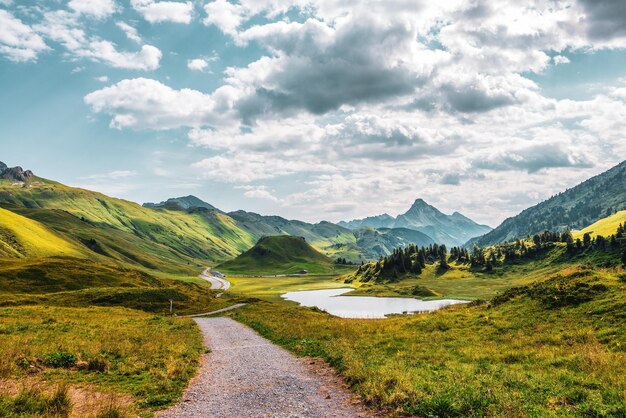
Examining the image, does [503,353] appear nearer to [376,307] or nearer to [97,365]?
[97,365]

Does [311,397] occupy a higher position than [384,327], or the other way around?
[311,397]

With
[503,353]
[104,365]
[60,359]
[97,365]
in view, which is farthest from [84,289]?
[503,353]

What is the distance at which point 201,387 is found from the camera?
19.6 meters

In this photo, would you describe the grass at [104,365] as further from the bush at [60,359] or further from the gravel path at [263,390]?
the gravel path at [263,390]

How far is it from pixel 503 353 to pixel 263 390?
16163 mm

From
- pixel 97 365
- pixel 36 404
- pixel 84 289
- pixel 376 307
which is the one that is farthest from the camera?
pixel 376 307

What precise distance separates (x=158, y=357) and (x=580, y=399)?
24.6 metres

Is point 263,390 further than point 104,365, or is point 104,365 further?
point 104,365

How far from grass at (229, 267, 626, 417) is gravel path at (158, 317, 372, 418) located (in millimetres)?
1385

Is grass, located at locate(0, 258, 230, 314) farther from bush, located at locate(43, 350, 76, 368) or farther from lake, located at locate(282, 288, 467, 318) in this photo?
bush, located at locate(43, 350, 76, 368)

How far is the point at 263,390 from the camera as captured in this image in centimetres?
1856

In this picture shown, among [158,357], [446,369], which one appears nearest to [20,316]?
[158,357]

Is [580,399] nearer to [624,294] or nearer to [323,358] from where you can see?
[323,358]

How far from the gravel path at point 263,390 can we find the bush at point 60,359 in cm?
800
